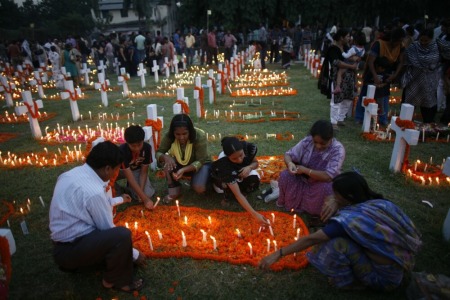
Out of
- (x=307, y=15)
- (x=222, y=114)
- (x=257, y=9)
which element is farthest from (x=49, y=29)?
(x=222, y=114)

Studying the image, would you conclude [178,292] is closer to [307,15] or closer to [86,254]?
[86,254]

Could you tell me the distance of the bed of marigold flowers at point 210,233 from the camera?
325 centimetres

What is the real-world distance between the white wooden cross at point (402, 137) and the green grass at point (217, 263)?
7.0 inches

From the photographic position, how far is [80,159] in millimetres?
5828

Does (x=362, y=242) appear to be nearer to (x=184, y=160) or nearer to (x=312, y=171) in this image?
(x=312, y=171)

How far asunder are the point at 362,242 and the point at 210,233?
5.61 ft

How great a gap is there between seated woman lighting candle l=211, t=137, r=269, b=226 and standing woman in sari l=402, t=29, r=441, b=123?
13.5 ft

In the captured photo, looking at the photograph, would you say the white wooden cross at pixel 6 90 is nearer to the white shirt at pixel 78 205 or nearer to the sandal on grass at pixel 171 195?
the sandal on grass at pixel 171 195

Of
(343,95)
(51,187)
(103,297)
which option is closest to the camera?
(103,297)

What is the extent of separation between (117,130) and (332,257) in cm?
570

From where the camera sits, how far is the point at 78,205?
2.54m

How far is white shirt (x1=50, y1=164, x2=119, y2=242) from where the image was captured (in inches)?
99.0

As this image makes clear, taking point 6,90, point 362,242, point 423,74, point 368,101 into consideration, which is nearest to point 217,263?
point 362,242

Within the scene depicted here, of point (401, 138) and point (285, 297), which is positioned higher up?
point (401, 138)
